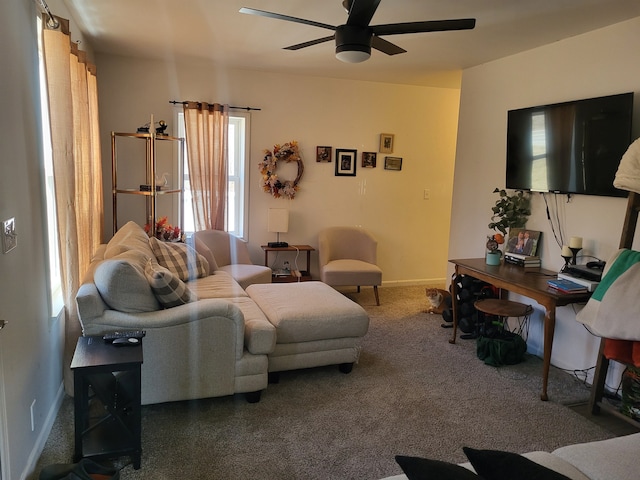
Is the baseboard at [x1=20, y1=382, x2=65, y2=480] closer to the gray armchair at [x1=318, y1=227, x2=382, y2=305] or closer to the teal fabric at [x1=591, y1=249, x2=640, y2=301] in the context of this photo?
the gray armchair at [x1=318, y1=227, x2=382, y2=305]

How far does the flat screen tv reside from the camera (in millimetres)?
2992

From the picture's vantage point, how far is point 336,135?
17.6ft

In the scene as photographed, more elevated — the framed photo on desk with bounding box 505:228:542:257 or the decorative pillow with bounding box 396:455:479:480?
the framed photo on desk with bounding box 505:228:542:257

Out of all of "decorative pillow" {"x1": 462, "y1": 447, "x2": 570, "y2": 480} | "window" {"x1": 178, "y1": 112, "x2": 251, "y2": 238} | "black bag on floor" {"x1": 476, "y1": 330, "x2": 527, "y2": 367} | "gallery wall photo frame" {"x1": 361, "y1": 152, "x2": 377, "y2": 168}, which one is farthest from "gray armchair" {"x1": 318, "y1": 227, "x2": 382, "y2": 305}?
"decorative pillow" {"x1": 462, "y1": 447, "x2": 570, "y2": 480}

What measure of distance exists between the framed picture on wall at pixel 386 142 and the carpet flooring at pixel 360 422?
9.18 ft

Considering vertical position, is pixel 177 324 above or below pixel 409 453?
above

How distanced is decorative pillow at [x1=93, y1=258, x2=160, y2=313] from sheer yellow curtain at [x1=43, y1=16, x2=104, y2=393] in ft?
0.88

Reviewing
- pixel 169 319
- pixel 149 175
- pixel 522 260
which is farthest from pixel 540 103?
pixel 149 175

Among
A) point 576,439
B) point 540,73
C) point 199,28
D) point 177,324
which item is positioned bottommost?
point 576,439

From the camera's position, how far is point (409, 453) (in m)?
2.36

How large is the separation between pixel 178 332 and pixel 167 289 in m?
0.25

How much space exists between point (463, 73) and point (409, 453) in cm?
373

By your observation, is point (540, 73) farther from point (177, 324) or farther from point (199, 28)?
point (177, 324)

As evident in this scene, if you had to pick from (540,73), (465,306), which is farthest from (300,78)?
(465,306)
